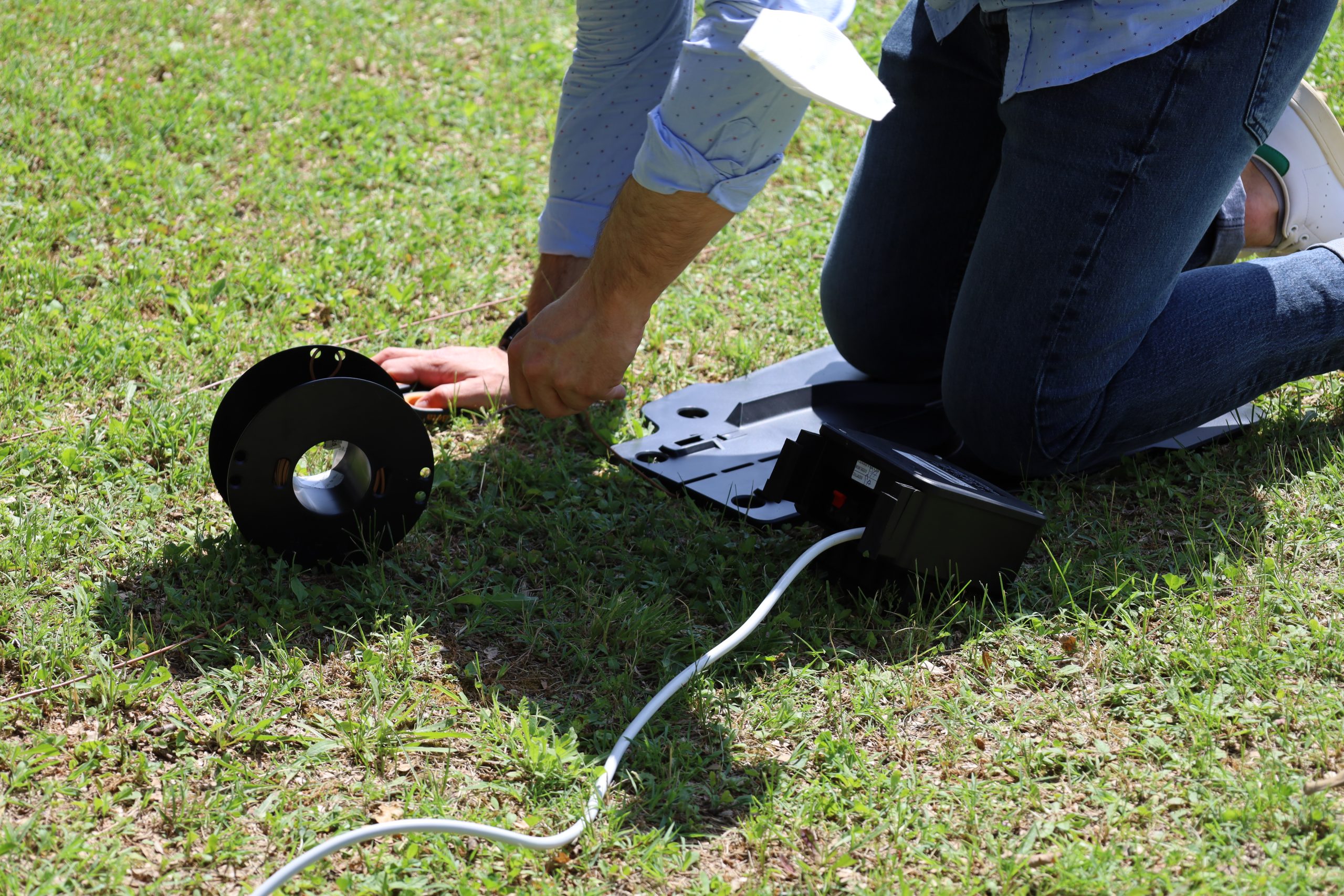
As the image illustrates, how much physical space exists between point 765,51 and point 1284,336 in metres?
1.25

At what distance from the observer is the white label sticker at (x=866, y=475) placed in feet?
6.06

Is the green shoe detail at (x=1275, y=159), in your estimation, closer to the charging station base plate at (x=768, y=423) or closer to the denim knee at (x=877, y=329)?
the charging station base plate at (x=768, y=423)

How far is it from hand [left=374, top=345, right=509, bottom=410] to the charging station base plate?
337mm

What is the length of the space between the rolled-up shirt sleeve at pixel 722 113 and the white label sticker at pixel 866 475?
1.55 feet

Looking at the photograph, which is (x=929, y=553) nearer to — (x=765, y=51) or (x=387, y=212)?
(x=765, y=51)

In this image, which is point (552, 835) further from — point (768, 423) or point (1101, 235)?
point (1101, 235)

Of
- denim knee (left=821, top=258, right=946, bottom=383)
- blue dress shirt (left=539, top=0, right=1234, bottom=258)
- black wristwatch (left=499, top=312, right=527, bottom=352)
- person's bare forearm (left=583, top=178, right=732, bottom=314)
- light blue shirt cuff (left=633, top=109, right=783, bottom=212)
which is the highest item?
blue dress shirt (left=539, top=0, right=1234, bottom=258)

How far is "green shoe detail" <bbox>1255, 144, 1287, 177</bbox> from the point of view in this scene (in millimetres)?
2480

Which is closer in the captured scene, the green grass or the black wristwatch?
the green grass

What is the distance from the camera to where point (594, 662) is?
1770mm

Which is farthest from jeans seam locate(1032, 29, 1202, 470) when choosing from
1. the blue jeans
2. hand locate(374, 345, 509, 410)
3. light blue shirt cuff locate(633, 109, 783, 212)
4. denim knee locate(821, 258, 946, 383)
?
hand locate(374, 345, 509, 410)

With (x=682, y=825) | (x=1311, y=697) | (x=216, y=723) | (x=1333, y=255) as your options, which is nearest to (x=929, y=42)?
(x=1333, y=255)

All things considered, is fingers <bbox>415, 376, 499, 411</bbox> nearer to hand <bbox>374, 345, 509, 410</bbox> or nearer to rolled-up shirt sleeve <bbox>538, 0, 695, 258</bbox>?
hand <bbox>374, 345, 509, 410</bbox>

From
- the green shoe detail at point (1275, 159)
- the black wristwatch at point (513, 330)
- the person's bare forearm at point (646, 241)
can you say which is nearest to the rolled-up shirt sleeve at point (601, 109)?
the black wristwatch at point (513, 330)
